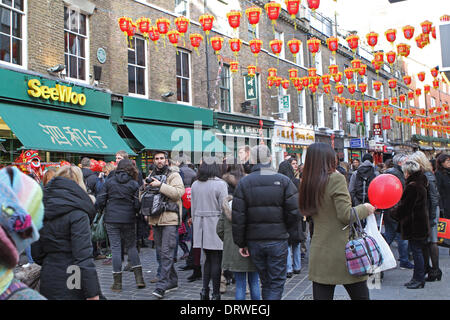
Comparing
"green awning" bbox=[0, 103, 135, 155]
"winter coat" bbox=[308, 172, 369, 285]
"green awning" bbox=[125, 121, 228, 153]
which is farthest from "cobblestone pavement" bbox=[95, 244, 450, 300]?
"green awning" bbox=[125, 121, 228, 153]

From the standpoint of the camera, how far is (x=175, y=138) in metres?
14.6

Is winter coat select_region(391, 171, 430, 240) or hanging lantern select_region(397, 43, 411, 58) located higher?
hanging lantern select_region(397, 43, 411, 58)

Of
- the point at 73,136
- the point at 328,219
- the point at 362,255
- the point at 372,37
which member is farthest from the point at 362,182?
the point at 372,37

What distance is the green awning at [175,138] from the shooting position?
43.5ft

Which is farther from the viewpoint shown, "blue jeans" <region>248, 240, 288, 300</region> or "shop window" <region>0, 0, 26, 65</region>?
"shop window" <region>0, 0, 26, 65</region>

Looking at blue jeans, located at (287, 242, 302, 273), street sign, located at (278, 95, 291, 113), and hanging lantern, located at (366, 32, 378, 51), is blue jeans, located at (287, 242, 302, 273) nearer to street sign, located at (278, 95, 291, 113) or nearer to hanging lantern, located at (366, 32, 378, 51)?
hanging lantern, located at (366, 32, 378, 51)

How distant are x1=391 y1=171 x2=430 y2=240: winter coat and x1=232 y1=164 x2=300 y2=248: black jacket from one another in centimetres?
233

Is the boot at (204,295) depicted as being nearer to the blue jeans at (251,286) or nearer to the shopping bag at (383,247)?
the blue jeans at (251,286)

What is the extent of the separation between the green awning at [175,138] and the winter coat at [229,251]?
28.6 feet

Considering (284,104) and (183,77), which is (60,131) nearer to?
(183,77)

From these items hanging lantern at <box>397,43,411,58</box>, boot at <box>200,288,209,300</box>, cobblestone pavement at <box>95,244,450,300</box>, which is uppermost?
hanging lantern at <box>397,43,411,58</box>

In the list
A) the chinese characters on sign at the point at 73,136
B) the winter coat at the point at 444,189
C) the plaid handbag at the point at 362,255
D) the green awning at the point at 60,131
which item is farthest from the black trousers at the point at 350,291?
the chinese characters on sign at the point at 73,136

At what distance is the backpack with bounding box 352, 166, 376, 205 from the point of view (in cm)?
688
